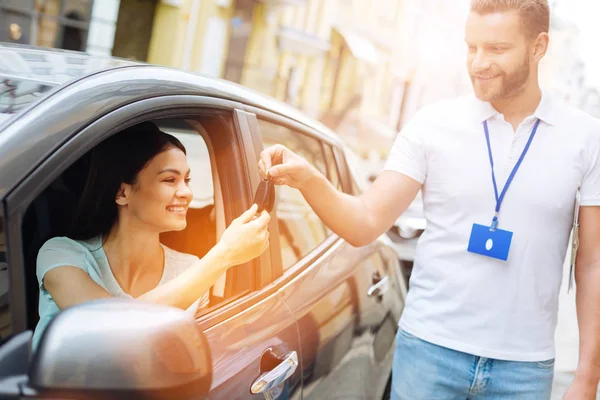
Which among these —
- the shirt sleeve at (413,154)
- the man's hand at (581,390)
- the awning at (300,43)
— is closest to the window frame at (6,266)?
the shirt sleeve at (413,154)

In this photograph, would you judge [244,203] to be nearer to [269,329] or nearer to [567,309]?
[269,329]

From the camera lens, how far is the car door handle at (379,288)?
2.95m

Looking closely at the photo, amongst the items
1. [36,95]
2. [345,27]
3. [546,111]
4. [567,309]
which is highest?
[345,27]

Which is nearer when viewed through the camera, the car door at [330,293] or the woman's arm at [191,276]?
the woman's arm at [191,276]

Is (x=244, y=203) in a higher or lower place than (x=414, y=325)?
higher

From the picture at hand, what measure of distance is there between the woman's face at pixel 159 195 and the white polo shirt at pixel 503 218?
0.70 m

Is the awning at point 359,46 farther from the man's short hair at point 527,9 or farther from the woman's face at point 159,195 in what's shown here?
the woman's face at point 159,195

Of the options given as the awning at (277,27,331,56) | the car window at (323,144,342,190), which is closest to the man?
the car window at (323,144,342,190)

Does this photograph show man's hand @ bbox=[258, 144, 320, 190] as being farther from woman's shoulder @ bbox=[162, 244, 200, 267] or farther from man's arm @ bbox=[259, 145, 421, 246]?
woman's shoulder @ bbox=[162, 244, 200, 267]

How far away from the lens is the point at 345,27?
2091cm

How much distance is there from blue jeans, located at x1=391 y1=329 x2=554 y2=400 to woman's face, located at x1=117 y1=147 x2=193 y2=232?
0.84m

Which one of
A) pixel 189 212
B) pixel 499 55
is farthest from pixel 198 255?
pixel 499 55

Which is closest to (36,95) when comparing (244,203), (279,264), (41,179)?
(41,179)

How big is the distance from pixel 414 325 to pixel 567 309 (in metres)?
6.39
